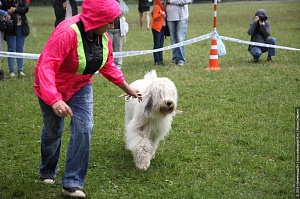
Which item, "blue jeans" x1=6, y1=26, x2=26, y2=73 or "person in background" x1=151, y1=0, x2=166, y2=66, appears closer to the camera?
"blue jeans" x1=6, y1=26, x2=26, y2=73

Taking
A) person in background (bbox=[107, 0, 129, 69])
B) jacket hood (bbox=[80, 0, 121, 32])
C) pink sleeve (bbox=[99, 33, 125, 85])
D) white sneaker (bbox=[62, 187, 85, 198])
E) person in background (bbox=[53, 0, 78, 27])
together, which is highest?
jacket hood (bbox=[80, 0, 121, 32])

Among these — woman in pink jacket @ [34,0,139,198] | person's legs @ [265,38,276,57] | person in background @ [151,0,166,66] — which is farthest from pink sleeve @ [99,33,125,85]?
person's legs @ [265,38,276,57]

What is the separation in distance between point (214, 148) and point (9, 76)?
6.52 metres

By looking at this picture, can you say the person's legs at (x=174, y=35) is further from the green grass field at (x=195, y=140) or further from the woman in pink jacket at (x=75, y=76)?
the woman in pink jacket at (x=75, y=76)

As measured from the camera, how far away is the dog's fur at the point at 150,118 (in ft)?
17.5

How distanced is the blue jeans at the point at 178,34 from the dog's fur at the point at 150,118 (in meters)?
6.32

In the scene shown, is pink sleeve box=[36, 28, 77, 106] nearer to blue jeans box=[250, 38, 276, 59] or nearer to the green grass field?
the green grass field

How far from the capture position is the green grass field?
4855 millimetres

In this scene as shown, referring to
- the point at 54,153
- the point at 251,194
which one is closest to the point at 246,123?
the point at 251,194

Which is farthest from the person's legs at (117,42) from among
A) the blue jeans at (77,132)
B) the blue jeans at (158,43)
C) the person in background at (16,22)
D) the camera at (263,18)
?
the blue jeans at (77,132)

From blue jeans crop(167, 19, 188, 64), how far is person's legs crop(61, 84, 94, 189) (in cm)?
762

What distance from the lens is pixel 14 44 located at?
1058 cm

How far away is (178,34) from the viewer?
39.5 ft

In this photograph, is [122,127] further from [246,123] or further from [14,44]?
[14,44]
